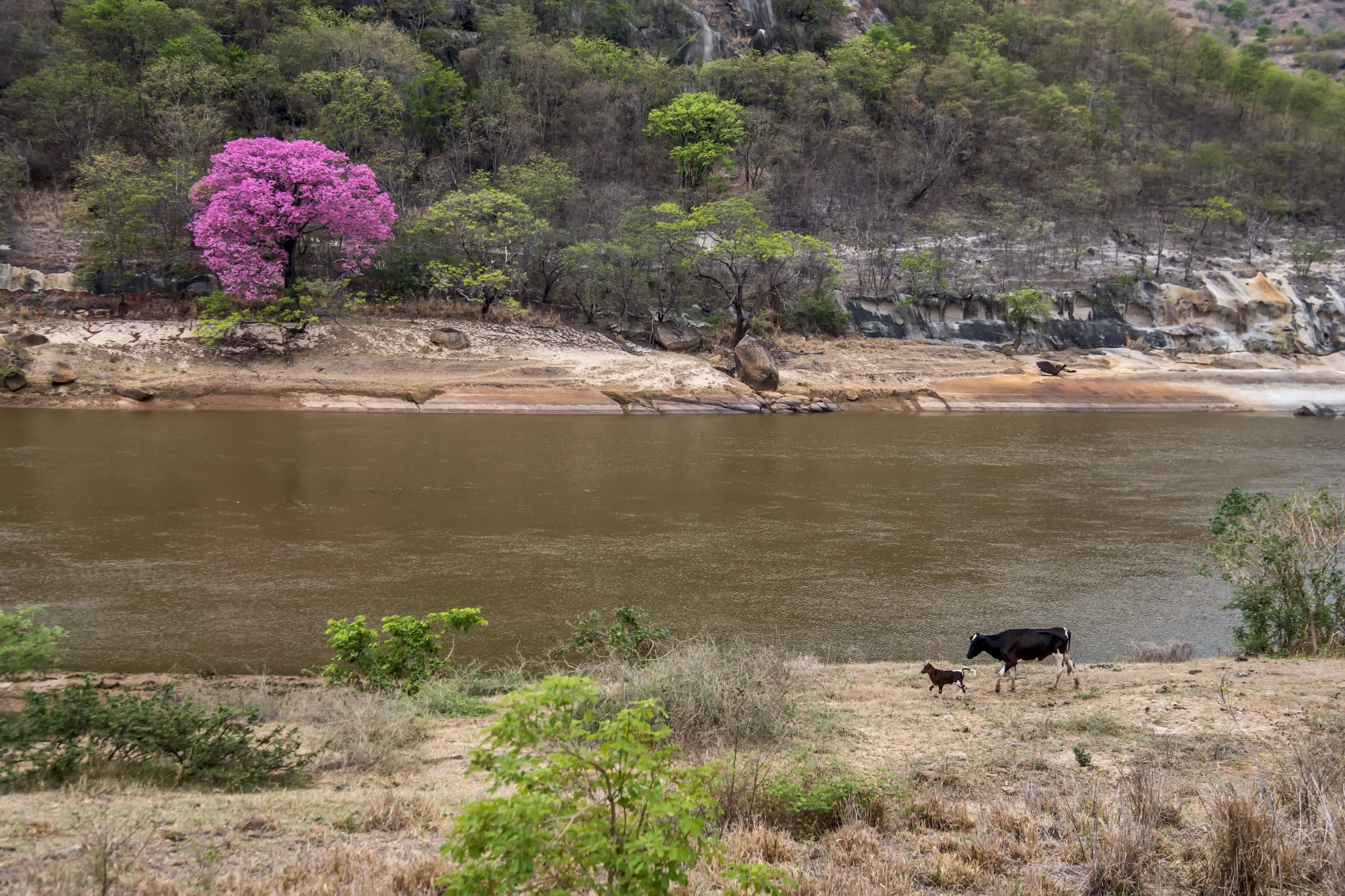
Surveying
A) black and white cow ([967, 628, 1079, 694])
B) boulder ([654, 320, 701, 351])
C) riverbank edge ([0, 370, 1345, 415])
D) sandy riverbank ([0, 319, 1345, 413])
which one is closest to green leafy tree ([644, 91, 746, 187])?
boulder ([654, 320, 701, 351])

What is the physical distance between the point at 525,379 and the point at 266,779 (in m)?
28.1

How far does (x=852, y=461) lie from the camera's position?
79.9 ft

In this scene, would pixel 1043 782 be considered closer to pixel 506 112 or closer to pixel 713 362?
pixel 713 362

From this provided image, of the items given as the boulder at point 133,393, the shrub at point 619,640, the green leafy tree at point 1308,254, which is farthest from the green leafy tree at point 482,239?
the green leafy tree at point 1308,254

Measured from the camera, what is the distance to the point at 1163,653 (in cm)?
1018

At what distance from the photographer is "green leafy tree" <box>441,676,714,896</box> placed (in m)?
3.12

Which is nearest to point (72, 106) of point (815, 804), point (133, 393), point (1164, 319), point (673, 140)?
point (133, 393)

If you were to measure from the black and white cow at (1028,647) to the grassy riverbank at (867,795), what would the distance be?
28 centimetres

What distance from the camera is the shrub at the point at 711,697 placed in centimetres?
663

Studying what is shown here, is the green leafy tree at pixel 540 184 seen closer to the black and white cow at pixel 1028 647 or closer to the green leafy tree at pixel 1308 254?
the black and white cow at pixel 1028 647

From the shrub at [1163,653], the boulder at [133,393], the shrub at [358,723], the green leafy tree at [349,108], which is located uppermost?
the green leafy tree at [349,108]

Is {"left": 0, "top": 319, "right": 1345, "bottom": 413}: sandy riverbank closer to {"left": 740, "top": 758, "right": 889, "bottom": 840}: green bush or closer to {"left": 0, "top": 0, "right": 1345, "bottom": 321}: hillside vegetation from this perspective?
{"left": 0, "top": 0, "right": 1345, "bottom": 321}: hillside vegetation

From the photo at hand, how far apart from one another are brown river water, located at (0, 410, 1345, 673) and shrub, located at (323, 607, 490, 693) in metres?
1.25

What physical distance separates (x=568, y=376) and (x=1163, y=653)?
85.6 ft
